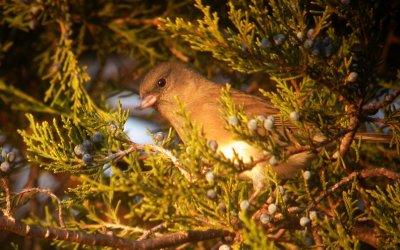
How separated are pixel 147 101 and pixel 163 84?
17cm

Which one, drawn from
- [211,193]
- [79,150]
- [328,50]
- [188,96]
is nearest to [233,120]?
[211,193]

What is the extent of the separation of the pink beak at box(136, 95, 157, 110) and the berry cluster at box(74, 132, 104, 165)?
116 centimetres

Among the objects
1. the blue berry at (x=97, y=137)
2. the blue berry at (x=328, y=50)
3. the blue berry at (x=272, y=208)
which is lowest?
the blue berry at (x=272, y=208)

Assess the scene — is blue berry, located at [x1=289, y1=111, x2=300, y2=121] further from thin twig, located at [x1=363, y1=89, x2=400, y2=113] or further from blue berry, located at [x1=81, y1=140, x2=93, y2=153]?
blue berry, located at [x1=81, y1=140, x2=93, y2=153]

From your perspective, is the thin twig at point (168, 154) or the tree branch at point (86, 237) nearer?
the tree branch at point (86, 237)

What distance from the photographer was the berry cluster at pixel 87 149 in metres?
2.44

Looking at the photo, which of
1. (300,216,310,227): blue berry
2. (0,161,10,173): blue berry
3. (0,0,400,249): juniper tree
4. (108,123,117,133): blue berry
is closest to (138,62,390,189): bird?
(0,0,400,249): juniper tree

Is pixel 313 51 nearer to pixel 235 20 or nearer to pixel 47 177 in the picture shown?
pixel 235 20

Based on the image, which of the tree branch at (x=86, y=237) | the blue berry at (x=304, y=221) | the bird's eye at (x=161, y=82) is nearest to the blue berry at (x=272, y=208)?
the blue berry at (x=304, y=221)

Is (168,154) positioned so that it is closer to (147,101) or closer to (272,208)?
(272,208)

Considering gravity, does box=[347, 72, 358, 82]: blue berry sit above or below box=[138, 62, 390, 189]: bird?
above

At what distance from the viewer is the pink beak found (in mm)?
3699

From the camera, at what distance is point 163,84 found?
3.74 m

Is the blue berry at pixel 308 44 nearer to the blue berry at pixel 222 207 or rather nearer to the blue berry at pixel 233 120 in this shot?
the blue berry at pixel 233 120
